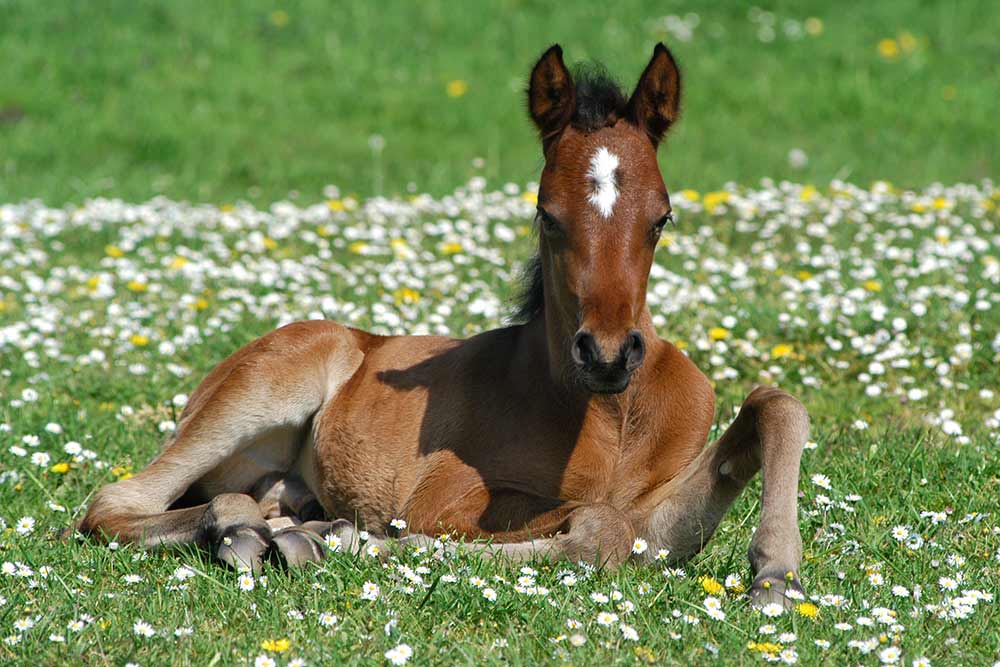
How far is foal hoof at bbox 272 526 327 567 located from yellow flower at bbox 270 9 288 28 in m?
12.4

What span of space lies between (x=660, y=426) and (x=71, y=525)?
7.74 ft

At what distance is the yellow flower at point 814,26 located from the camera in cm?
1566

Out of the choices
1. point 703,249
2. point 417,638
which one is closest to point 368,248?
point 703,249

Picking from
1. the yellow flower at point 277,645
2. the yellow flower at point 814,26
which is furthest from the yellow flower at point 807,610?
the yellow flower at point 814,26

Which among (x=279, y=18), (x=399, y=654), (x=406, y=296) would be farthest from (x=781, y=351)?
(x=279, y=18)

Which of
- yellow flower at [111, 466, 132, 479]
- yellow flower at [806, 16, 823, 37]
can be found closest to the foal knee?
yellow flower at [111, 466, 132, 479]

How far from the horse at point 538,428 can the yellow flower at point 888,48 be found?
1074 centimetres

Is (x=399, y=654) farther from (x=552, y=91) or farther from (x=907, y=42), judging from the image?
(x=907, y=42)

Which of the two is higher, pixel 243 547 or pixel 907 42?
pixel 907 42

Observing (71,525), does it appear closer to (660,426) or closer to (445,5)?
(660,426)

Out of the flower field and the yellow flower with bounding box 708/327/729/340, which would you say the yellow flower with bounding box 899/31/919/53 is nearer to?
the flower field

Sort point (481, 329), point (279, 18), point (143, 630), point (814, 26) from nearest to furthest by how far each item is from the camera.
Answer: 1. point (143, 630)
2. point (481, 329)
3. point (814, 26)
4. point (279, 18)

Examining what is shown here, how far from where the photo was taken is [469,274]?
27.9 feet

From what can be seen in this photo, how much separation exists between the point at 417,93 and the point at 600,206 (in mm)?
10259
